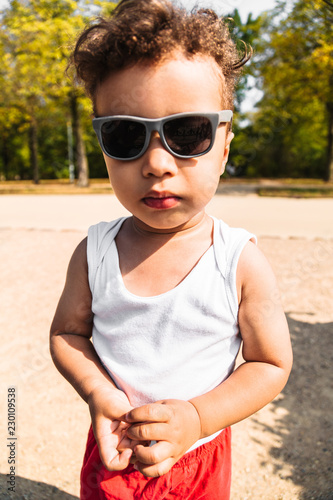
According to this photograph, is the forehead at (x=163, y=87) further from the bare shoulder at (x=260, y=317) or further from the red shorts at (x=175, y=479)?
the red shorts at (x=175, y=479)

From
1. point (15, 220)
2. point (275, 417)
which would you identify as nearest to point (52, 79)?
point (15, 220)

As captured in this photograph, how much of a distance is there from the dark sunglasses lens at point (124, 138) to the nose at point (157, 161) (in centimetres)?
3

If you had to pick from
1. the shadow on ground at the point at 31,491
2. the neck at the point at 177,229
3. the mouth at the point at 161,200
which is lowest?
the shadow on ground at the point at 31,491

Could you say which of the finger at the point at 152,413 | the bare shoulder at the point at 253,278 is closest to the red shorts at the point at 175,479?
the finger at the point at 152,413

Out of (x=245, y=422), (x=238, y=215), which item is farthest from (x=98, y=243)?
(x=238, y=215)

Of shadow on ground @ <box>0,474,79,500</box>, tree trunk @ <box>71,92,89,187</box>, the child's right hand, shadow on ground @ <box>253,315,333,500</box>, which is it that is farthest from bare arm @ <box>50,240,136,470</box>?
tree trunk @ <box>71,92,89,187</box>

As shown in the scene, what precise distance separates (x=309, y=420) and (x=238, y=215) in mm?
6667

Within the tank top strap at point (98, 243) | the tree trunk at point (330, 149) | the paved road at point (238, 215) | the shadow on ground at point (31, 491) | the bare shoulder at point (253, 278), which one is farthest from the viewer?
the tree trunk at point (330, 149)

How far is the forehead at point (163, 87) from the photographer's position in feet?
3.59

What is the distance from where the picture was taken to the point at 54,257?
20.8ft

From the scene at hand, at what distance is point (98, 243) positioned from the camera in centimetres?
137

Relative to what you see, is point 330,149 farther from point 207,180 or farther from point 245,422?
point 207,180

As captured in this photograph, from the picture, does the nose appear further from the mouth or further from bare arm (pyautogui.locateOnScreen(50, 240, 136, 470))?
bare arm (pyautogui.locateOnScreen(50, 240, 136, 470))

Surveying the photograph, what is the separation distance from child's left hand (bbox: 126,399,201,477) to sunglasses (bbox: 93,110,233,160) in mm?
634
